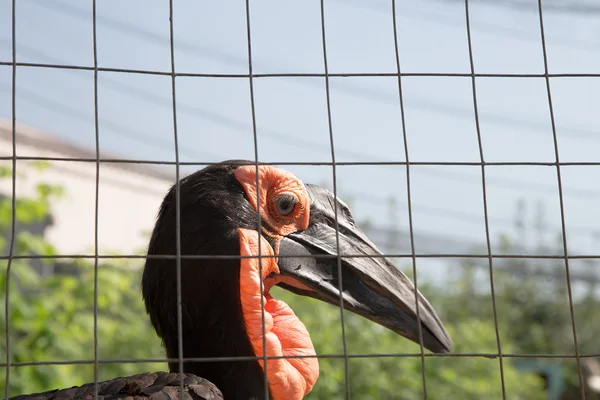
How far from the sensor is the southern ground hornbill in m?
1.98

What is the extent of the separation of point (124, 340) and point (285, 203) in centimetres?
299

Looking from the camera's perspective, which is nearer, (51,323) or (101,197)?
(51,323)

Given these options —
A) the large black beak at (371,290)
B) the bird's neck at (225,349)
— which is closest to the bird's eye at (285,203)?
the large black beak at (371,290)

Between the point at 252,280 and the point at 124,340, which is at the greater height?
the point at 252,280

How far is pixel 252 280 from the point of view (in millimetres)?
1962

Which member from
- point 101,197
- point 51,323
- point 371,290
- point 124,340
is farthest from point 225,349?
point 101,197

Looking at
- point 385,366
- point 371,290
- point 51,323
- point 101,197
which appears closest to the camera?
point 371,290

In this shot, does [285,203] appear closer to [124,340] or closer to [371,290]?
[371,290]

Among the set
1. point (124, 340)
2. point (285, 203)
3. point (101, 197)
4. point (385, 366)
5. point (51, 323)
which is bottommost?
point (385, 366)

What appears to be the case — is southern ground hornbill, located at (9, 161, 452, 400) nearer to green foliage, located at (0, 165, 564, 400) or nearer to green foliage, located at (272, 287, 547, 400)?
green foliage, located at (0, 165, 564, 400)

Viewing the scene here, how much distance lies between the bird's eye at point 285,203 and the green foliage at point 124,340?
0.91 meters

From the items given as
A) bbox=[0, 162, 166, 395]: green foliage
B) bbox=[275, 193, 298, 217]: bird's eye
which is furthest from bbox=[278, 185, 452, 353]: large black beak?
bbox=[0, 162, 166, 395]: green foliage

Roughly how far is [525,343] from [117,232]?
6.00 m

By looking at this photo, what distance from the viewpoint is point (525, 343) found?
34.2 ft
